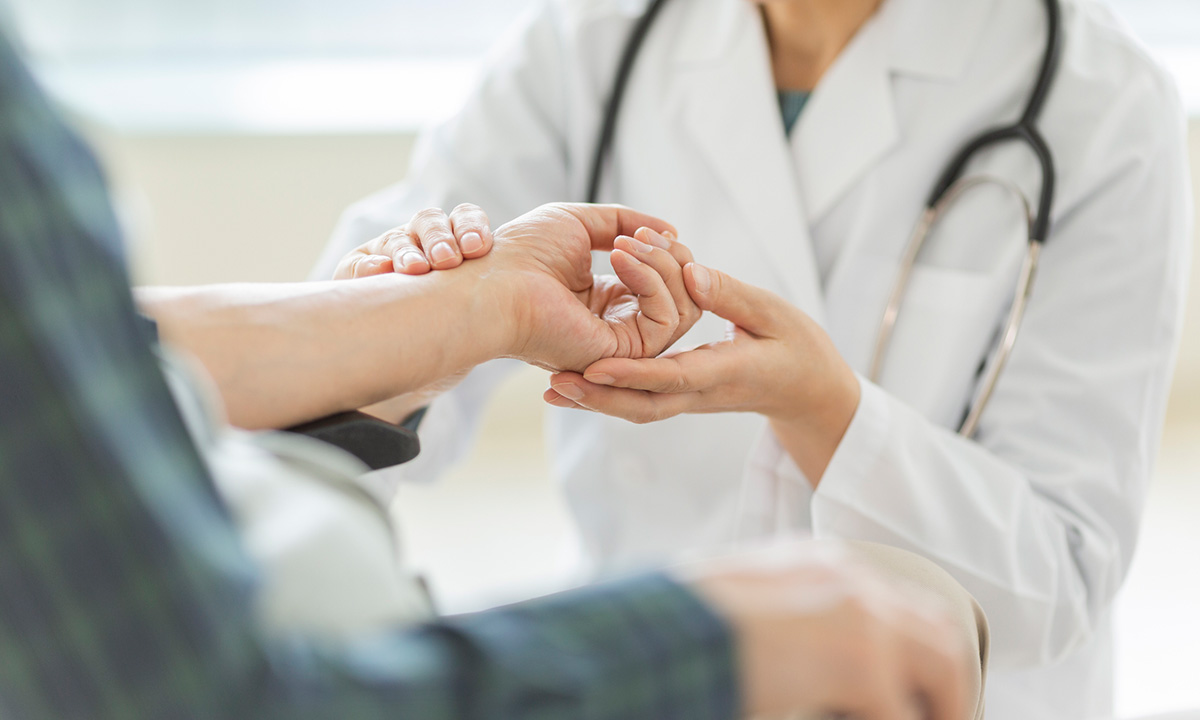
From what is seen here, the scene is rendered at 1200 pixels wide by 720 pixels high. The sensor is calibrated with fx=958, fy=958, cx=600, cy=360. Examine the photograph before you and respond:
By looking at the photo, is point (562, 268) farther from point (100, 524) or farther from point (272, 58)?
point (272, 58)

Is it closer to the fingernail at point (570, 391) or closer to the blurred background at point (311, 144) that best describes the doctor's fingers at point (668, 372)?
the fingernail at point (570, 391)

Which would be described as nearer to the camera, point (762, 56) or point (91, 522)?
point (91, 522)

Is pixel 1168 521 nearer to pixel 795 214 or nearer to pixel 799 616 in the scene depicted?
pixel 795 214

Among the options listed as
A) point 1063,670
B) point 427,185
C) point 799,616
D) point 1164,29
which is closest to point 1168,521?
point 1164,29

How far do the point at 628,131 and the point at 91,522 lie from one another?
75 cm

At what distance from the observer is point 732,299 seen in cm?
66

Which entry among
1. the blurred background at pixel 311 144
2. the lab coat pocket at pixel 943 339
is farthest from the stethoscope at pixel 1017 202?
the blurred background at pixel 311 144

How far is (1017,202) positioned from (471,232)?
47 cm

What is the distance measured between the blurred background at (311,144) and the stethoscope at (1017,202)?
1034 millimetres

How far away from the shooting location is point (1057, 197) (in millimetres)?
794

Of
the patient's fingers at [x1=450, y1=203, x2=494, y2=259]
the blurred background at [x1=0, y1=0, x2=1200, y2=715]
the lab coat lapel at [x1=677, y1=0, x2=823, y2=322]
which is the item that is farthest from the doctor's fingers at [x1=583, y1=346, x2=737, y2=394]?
the blurred background at [x1=0, y1=0, x2=1200, y2=715]

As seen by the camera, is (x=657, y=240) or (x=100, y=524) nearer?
(x=100, y=524)

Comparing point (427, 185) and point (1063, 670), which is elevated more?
point (427, 185)

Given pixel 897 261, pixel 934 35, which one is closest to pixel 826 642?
pixel 897 261
